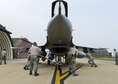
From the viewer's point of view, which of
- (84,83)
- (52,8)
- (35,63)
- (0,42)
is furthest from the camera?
(0,42)

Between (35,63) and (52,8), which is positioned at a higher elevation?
(52,8)

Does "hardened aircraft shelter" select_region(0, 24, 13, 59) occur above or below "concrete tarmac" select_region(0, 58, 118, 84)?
above

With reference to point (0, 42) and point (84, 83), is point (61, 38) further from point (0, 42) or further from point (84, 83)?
point (0, 42)

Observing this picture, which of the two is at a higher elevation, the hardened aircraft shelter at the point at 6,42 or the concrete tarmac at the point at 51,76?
the hardened aircraft shelter at the point at 6,42

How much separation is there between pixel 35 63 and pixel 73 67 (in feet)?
6.75

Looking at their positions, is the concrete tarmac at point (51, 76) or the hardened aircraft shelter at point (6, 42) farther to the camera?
the hardened aircraft shelter at point (6, 42)

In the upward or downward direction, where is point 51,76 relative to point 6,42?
downward

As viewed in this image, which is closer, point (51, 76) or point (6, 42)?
point (51, 76)

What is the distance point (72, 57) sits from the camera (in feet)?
39.6

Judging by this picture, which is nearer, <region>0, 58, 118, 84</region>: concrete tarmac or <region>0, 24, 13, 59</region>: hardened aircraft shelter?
<region>0, 58, 118, 84</region>: concrete tarmac

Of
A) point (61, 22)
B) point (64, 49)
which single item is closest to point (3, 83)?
point (61, 22)

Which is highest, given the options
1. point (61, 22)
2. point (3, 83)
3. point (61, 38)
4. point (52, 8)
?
point (52, 8)

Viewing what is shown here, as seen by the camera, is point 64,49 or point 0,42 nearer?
point 64,49

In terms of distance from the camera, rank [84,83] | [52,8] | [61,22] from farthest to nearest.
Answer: [52,8], [61,22], [84,83]
